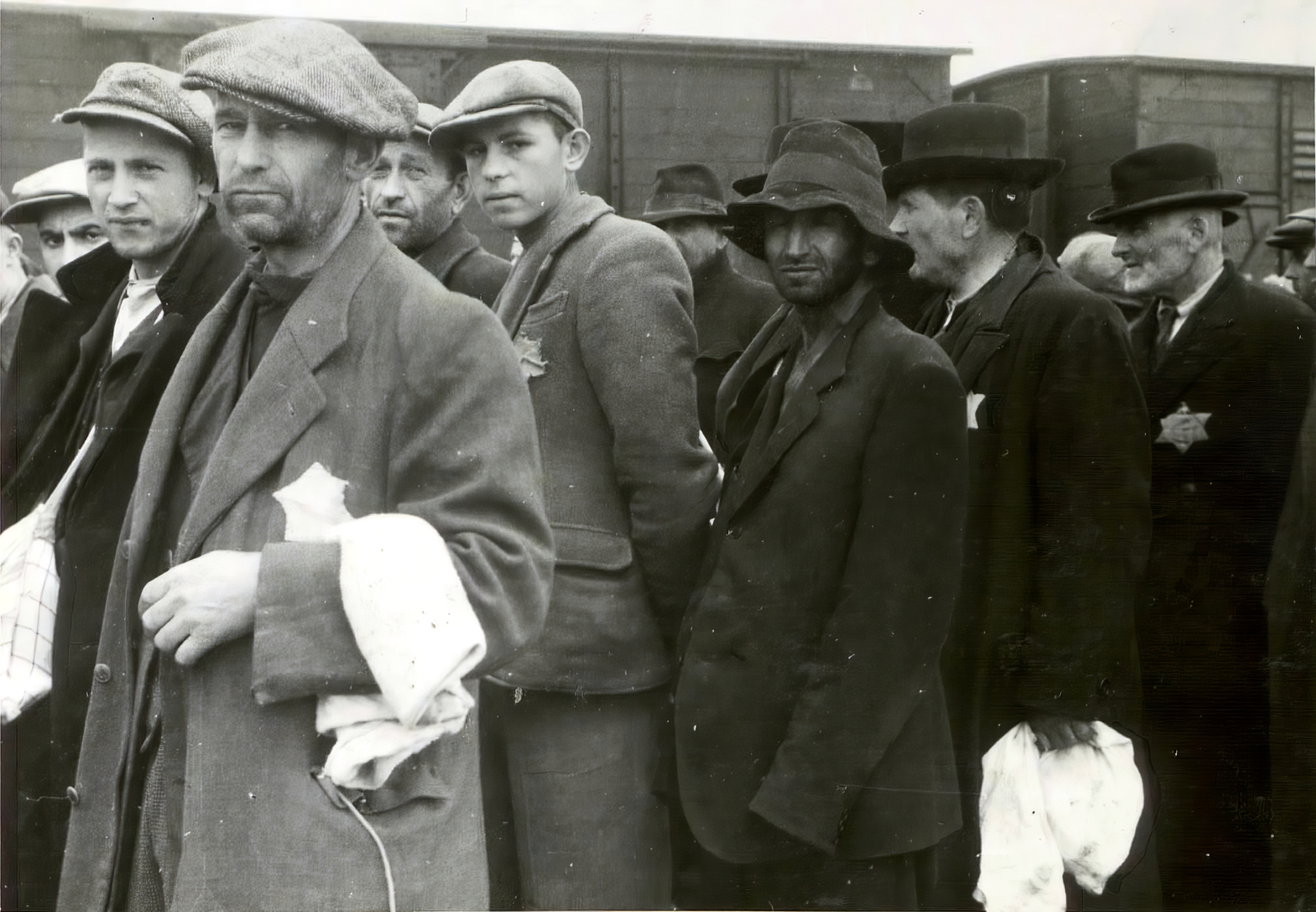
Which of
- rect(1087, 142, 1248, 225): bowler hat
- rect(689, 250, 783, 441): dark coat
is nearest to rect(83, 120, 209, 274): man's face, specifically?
rect(689, 250, 783, 441): dark coat

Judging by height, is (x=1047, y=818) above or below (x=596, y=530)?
below

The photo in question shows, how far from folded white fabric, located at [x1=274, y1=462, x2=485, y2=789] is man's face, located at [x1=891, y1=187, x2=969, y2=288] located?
158 cm

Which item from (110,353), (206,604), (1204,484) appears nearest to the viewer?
(206,604)

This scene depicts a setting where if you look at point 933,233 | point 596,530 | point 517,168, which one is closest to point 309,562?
point 596,530

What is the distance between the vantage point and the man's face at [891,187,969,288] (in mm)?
3551

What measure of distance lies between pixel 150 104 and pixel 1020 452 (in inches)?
102

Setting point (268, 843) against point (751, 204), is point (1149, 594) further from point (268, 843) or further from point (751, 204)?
point (268, 843)

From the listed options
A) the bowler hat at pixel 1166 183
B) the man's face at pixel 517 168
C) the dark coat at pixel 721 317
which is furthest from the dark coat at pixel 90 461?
the bowler hat at pixel 1166 183

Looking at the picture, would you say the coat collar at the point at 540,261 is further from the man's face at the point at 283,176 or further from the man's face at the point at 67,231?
the man's face at the point at 67,231

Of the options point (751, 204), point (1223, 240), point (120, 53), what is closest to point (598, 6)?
point (751, 204)

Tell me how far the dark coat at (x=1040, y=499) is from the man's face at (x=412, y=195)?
136 centimetres

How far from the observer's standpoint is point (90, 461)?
3473mm

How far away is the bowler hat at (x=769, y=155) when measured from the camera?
3590mm

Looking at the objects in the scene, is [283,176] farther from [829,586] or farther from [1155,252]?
[1155,252]
